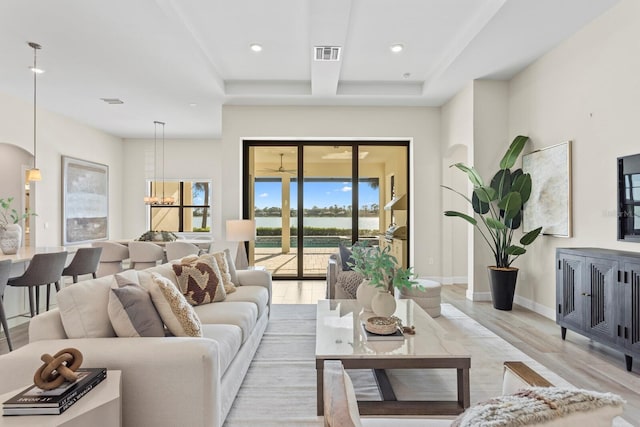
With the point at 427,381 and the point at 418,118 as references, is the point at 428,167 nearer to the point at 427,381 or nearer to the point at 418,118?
the point at 418,118

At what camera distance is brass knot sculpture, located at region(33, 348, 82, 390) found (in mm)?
1451

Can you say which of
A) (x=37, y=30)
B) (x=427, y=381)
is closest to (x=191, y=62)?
(x=37, y=30)

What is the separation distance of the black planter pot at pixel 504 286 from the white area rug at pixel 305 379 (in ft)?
3.35

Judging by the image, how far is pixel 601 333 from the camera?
10.2 ft

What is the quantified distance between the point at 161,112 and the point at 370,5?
15.4 ft

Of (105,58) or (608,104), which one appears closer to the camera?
(608,104)

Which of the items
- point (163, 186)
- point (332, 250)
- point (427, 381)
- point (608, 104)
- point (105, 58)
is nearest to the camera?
point (427, 381)

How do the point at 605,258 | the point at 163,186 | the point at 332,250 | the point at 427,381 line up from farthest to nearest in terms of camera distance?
the point at 163,186, the point at 332,250, the point at 605,258, the point at 427,381

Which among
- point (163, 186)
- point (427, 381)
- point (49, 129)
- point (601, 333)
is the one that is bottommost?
point (427, 381)

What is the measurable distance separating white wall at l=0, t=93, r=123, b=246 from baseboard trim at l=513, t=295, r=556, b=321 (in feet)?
24.5

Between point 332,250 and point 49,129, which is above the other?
point 49,129

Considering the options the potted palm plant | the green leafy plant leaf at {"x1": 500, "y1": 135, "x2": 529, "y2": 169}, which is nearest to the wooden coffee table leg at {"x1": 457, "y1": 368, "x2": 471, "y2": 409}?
the potted palm plant

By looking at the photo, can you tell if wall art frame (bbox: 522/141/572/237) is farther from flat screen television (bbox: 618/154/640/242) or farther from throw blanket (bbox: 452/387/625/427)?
throw blanket (bbox: 452/387/625/427)

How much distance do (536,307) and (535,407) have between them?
4.68m
